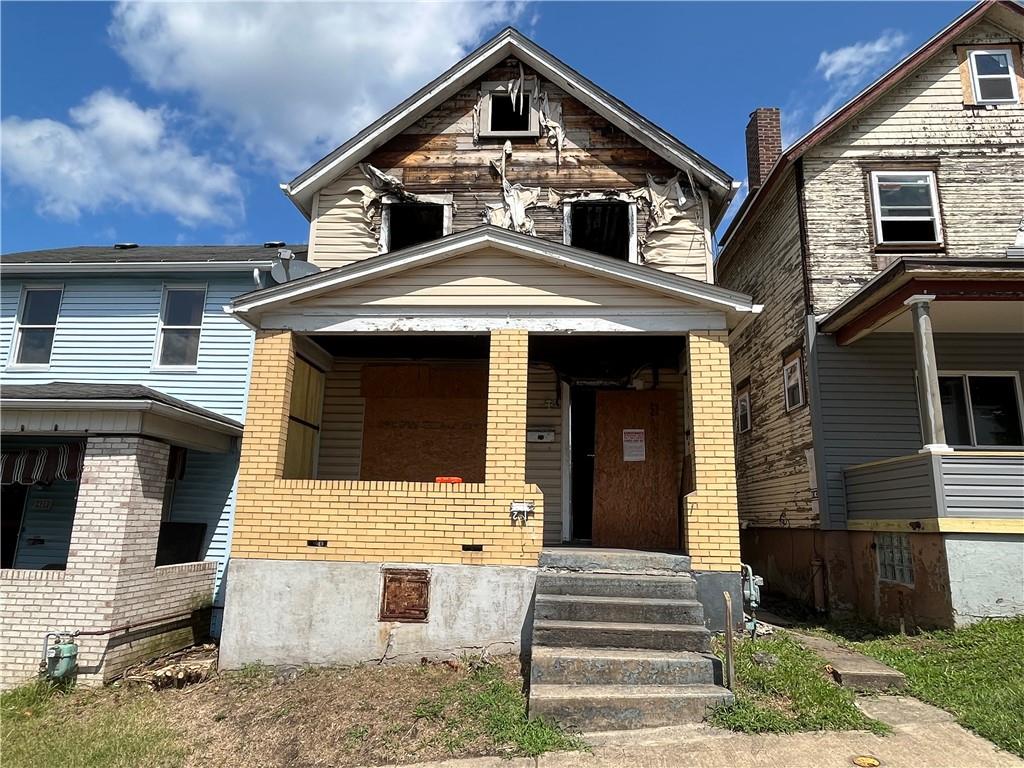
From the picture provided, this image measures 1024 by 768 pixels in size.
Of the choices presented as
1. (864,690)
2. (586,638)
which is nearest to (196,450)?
(586,638)

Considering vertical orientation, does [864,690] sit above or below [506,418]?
below

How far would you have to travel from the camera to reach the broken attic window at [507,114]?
1102 centimetres

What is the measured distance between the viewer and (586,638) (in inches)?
241

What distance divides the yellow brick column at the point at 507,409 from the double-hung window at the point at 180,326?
592cm

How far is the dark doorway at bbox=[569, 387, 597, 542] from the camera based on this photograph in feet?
32.3

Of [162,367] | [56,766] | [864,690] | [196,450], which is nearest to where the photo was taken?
[56,766]

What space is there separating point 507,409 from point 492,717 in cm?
328

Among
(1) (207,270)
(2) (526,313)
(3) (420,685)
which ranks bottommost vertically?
(3) (420,685)

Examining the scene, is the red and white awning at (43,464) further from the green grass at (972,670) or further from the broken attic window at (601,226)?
the green grass at (972,670)

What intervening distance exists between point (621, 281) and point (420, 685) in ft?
16.1

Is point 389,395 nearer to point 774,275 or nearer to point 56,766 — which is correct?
point 56,766

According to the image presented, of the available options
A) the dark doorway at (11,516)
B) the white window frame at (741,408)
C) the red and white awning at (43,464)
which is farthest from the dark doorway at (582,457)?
the dark doorway at (11,516)

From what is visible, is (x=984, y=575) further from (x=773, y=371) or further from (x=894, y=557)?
(x=773, y=371)

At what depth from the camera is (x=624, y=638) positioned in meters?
6.08
